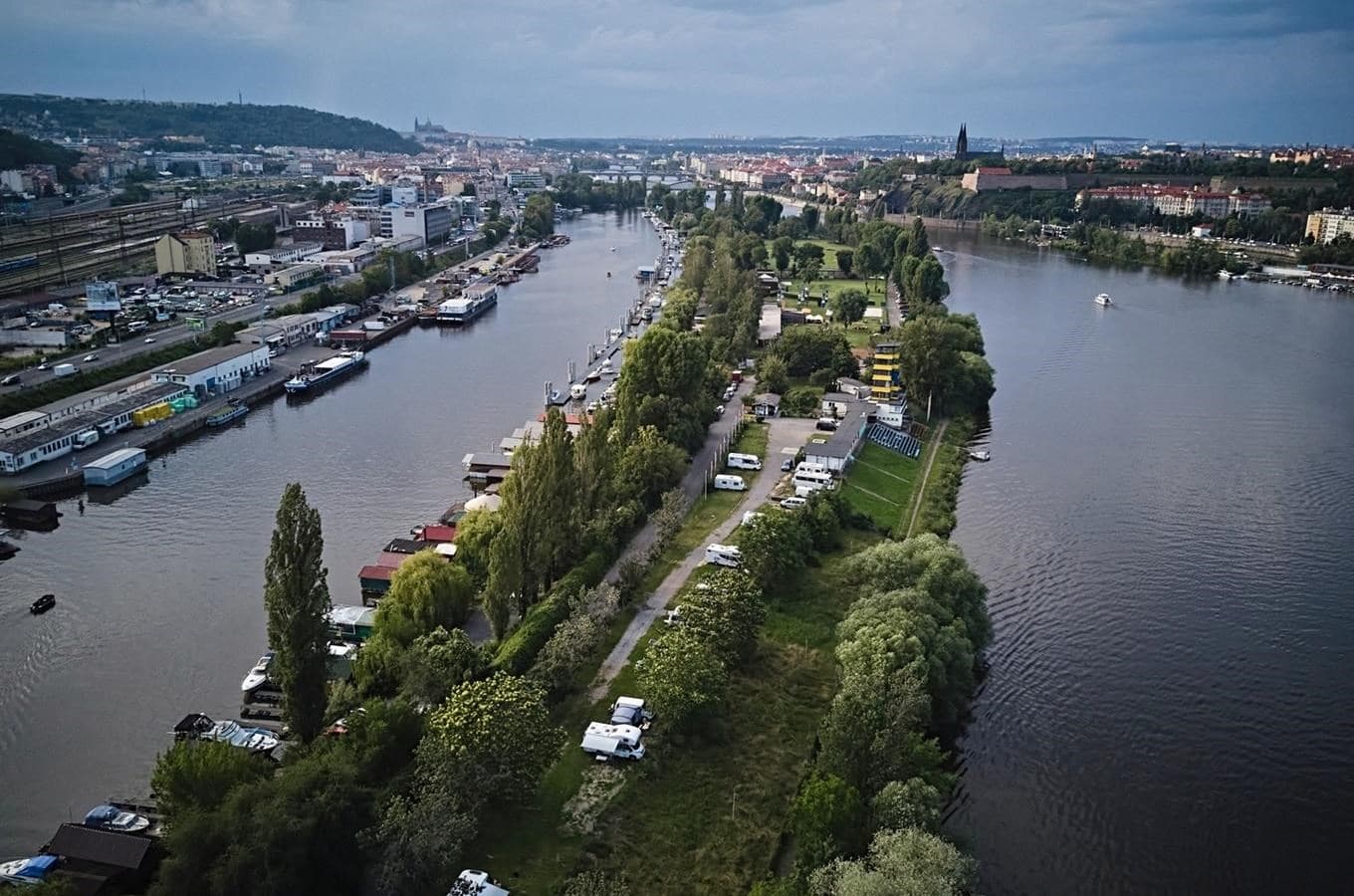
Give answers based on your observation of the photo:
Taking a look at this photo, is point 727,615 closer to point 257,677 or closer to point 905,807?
point 905,807

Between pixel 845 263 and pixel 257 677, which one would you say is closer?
pixel 257 677

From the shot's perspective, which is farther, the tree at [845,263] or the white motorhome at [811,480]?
the tree at [845,263]

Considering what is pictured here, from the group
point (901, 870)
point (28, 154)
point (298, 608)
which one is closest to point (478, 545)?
point (298, 608)

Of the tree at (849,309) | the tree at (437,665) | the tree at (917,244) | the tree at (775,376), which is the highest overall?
the tree at (917,244)

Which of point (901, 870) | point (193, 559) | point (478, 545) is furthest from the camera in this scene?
point (193, 559)

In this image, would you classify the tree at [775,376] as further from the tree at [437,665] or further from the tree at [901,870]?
the tree at [901,870]

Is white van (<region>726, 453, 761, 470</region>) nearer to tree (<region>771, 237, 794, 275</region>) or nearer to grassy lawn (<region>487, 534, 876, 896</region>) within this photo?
grassy lawn (<region>487, 534, 876, 896</region>)

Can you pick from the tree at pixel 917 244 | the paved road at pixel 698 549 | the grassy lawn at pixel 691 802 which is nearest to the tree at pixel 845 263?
the tree at pixel 917 244
